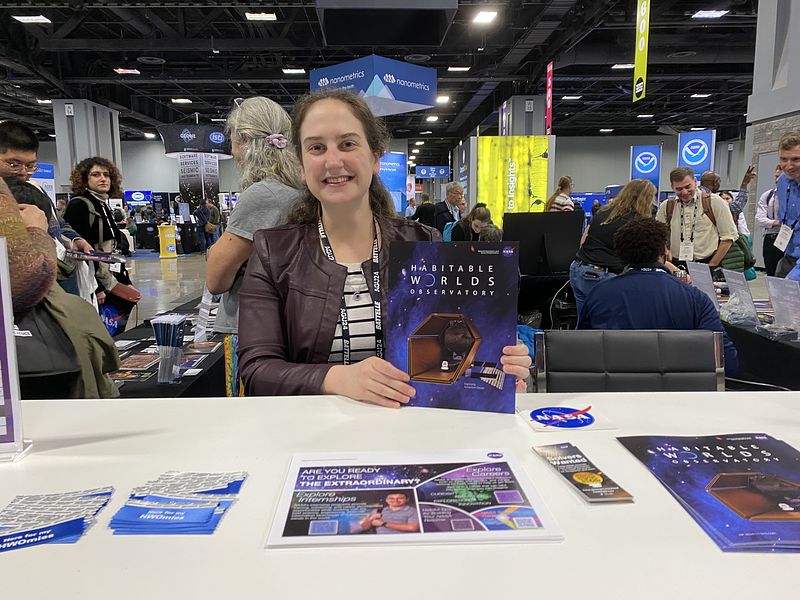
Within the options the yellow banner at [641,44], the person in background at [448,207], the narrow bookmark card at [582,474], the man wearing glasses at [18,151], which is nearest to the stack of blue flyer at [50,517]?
the narrow bookmark card at [582,474]

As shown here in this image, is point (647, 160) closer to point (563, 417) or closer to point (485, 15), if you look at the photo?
point (485, 15)

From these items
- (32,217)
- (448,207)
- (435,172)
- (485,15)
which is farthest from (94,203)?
(435,172)

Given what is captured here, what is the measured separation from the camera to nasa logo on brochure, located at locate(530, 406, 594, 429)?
1.11m

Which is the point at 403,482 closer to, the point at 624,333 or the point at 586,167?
the point at 624,333

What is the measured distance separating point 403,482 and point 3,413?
0.69 m

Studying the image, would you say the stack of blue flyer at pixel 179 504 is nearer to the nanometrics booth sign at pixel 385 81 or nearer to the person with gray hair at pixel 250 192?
the person with gray hair at pixel 250 192

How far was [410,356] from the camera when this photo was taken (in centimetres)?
119

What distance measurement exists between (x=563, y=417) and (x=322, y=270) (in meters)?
0.70

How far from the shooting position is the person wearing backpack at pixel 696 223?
184 inches

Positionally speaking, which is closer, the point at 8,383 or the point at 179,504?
the point at 179,504

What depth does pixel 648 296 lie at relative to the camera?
2525 millimetres

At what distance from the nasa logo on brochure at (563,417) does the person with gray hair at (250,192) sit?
1181 millimetres

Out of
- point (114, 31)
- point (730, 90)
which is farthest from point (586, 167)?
point (114, 31)

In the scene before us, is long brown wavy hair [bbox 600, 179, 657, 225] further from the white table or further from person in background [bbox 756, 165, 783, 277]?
the white table
